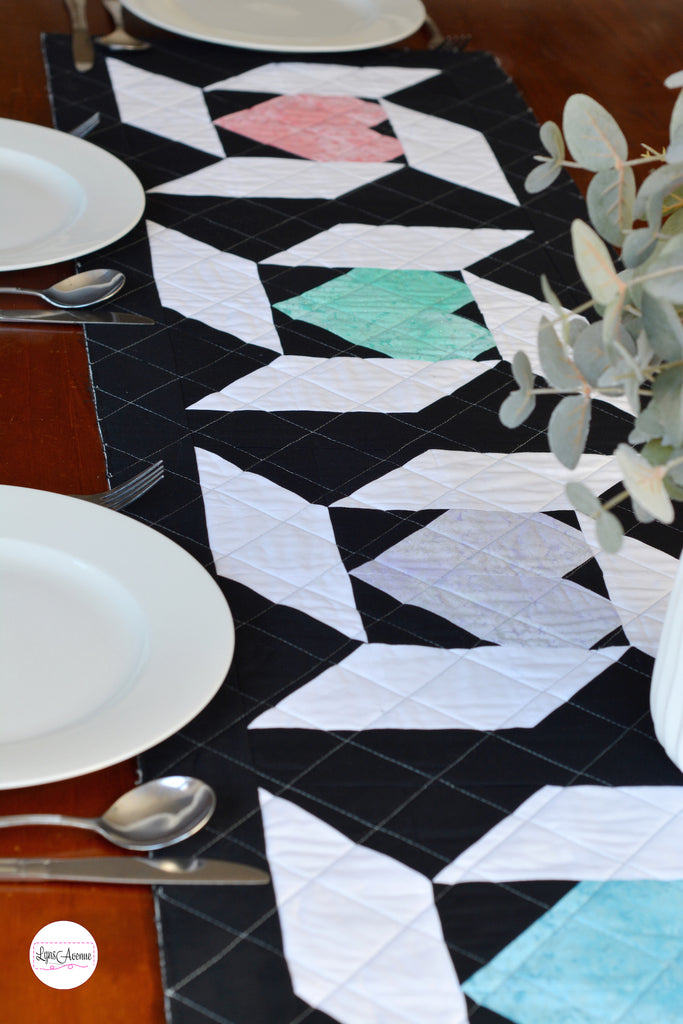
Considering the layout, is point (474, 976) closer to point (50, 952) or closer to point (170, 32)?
point (50, 952)

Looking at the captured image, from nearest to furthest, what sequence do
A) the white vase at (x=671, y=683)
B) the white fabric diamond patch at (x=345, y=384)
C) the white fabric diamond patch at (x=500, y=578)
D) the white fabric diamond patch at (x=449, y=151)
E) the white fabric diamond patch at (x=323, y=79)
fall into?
1. the white vase at (x=671, y=683)
2. the white fabric diamond patch at (x=500, y=578)
3. the white fabric diamond patch at (x=345, y=384)
4. the white fabric diamond patch at (x=449, y=151)
5. the white fabric diamond patch at (x=323, y=79)

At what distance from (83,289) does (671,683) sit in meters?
0.49

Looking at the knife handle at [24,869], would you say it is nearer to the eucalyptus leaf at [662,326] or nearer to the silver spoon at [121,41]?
the eucalyptus leaf at [662,326]

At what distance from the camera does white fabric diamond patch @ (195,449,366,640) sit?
57 centimetres

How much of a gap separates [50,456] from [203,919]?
316 millimetres

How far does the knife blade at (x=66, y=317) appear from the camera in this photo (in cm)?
75

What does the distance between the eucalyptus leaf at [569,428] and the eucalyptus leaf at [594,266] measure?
0.05 m

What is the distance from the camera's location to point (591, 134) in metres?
0.41

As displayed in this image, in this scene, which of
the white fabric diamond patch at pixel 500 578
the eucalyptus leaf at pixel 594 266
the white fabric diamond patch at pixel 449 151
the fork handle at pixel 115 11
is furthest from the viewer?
the fork handle at pixel 115 11

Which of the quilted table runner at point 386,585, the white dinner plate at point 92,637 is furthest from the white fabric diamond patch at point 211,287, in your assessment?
the white dinner plate at point 92,637

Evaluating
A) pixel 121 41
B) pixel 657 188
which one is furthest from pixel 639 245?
pixel 121 41

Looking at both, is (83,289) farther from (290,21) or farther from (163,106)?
(290,21)

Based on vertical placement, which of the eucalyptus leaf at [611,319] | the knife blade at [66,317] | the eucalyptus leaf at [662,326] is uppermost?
the eucalyptus leaf at [611,319]

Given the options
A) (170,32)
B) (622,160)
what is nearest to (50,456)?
(622,160)
